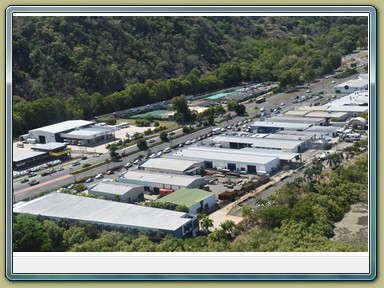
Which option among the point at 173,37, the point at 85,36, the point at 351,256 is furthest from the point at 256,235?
the point at 173,37

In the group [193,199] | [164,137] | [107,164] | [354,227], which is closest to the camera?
[354,227]

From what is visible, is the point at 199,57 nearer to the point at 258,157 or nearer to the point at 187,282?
the point at 258,157

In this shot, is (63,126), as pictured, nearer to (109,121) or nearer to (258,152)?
(109,121)

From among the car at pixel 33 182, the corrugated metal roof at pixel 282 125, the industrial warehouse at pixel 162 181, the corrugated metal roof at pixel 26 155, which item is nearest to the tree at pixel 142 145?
the corrugated metal roof at pixel 26 155

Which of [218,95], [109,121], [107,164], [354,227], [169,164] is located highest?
[218,95]

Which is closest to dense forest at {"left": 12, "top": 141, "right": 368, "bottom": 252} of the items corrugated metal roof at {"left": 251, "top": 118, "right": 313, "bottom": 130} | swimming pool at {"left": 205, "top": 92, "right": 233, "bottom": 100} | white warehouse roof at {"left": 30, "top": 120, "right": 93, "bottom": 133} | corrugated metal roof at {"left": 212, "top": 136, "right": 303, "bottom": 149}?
corrugated metal roof at {"left": 212, "top": 136, "right": 303, "bottom": 149}

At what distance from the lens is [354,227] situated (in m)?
6.84

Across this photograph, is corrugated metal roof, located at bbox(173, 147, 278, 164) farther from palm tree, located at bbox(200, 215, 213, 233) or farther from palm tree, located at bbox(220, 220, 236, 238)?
palm tree, located at bbox(220, 220, 236, 238)

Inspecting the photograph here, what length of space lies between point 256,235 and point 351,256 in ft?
6.37

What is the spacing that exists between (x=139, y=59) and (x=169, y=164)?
11.1m

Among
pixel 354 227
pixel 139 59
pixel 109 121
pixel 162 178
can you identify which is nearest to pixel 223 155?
pixel 162 178

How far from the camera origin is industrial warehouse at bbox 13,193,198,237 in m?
6.25

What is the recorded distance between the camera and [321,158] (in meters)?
10.2

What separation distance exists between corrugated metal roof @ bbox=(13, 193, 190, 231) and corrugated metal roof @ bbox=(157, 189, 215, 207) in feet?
3.10
